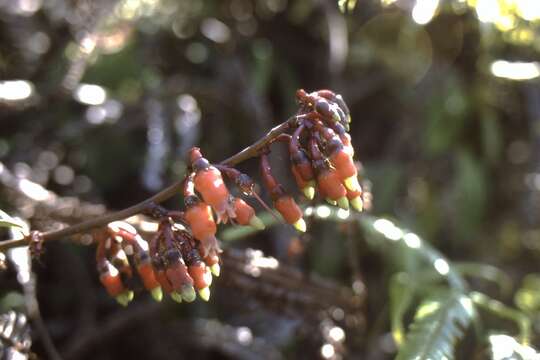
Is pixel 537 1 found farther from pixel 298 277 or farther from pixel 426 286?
pixel 298 277

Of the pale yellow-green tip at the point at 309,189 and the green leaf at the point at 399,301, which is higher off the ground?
the pale yellow-green tip at the point at 309,189

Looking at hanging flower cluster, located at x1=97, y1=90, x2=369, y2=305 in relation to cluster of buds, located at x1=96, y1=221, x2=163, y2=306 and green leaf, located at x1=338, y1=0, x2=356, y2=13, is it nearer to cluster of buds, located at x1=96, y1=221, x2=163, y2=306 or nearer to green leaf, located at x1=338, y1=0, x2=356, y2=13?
cluster of buds, located at x1=96, y1=221, x2=163, y2=306

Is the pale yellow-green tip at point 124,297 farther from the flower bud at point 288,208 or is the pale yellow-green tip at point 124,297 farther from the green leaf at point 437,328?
the green leaf at point 437,328

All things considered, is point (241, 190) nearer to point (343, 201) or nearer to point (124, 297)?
point (343, 201)

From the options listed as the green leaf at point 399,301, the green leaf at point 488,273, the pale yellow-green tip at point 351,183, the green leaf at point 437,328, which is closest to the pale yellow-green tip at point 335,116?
the pale yellow-green tip at point 351,183

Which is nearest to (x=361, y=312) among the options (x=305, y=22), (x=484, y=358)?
(x=484, y=358)

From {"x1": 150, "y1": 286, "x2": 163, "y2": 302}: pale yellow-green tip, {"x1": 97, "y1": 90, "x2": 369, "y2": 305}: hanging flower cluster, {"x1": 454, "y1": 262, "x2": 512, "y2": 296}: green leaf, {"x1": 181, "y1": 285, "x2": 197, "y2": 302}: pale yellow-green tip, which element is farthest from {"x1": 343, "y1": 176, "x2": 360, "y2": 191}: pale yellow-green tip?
{"x1": 454, "y1": 262, "x2": 512, "y2": 296}: green leaf
